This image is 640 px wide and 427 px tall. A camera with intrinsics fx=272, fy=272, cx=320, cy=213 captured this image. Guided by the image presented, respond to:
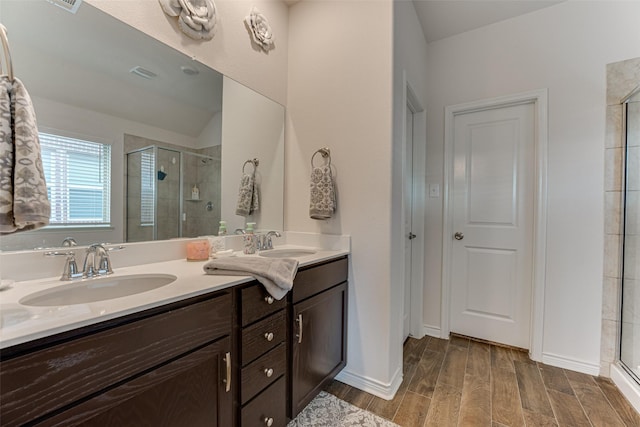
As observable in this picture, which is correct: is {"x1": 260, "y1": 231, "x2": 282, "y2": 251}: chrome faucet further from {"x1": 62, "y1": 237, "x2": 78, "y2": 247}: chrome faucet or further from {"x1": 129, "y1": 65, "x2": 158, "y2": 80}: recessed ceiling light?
{"x1": 129, "y1": 65, "x2": 158, "y2": 80}: recessed ceiling light

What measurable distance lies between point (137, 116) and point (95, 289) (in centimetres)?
78

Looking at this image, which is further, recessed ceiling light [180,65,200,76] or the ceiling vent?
recessed ceiling light [180,65,200,76]

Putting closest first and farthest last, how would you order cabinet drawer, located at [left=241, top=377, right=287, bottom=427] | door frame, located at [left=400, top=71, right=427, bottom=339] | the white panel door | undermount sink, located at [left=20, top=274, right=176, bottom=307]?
undermount sink, located at [left=20, top=274, right=176, bottom=307], cabinet drawer, located at [left=241, top=377, right=287, bottom=427], the white panel door, door frame, located at [left=400, top=71, right=427, bottom=339]

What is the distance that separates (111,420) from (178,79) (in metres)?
1.42

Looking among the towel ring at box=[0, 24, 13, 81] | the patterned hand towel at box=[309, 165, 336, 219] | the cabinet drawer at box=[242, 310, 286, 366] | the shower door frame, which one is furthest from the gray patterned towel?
the shower door frame

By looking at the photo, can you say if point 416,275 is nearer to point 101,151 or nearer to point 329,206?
point 329,206

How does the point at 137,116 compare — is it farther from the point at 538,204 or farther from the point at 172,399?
the point at 538,204

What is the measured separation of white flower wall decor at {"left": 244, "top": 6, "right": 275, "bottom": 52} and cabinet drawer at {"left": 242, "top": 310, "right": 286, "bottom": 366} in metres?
1.68

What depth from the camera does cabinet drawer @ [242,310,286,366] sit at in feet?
3.39

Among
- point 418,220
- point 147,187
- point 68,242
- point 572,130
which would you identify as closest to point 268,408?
point 68,242

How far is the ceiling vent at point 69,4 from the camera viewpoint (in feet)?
3.33

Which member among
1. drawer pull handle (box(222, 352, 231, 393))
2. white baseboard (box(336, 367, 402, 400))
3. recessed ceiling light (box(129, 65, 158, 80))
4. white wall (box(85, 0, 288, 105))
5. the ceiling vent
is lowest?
white baseboard (box(336, 367, 402, 400))

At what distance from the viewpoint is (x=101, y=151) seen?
3.73ft

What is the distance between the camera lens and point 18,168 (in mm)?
677
